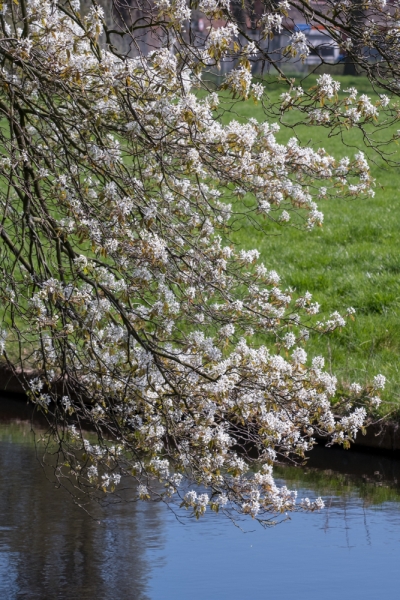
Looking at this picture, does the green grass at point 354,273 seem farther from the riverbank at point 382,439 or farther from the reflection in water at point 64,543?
→ the reflection in water at point 64,543

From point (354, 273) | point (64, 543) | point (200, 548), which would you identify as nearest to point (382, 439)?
point (200, 548)

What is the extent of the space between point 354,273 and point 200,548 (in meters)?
6.90

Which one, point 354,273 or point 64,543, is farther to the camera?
point 354,273

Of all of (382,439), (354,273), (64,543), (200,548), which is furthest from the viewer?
(354,273)

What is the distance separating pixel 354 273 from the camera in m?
13.2

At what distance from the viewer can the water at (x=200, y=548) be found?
20.3 feet

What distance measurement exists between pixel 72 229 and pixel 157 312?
0.58 metres

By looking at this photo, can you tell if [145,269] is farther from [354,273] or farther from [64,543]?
[354,273]

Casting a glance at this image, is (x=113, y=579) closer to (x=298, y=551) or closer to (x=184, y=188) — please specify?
(x=298, y=551)

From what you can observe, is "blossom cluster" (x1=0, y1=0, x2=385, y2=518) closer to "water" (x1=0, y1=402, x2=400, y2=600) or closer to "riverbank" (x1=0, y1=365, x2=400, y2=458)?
"water" (x1=0, y1=402, x2=400, y2=600)

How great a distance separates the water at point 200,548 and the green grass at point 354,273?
1737 mm

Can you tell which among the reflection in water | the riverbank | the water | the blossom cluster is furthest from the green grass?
the blossom cluster

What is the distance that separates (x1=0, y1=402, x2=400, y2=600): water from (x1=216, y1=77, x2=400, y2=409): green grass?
1.74m

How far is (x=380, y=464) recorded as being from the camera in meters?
8.41
